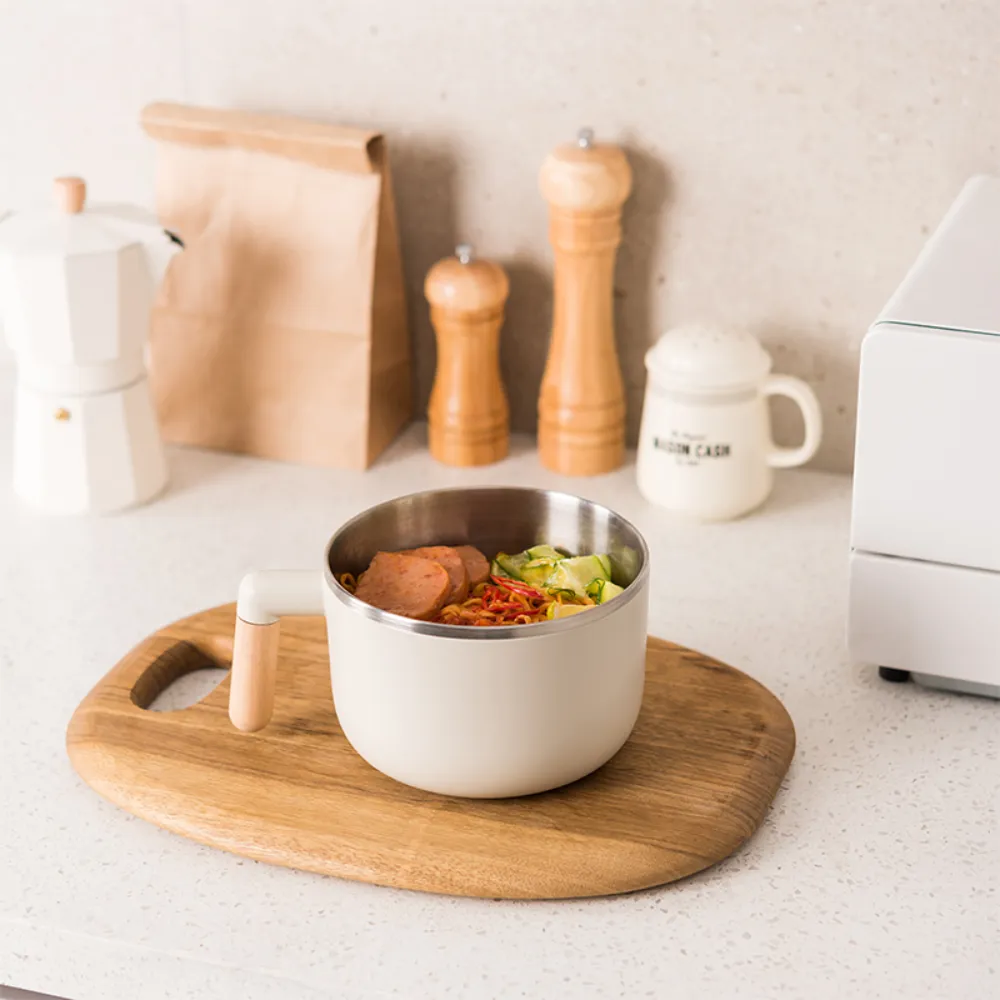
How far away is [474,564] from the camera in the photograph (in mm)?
891

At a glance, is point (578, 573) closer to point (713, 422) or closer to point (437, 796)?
point (437, 796)

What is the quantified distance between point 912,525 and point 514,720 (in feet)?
0.96

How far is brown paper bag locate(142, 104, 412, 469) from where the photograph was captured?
4.11ft

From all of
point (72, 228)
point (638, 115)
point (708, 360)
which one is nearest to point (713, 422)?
point (708, 360)

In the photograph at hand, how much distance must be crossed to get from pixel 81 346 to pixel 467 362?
32 centimetres

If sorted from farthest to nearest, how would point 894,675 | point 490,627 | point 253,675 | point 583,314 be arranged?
point 583,314, point 894,675, point 253,675, point 490,627

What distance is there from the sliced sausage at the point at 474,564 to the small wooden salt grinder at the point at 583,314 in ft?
1.29

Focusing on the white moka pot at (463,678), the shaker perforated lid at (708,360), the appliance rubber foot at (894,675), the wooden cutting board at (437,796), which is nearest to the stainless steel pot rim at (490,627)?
the white moka pot at (463,678)

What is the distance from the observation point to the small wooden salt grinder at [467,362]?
125 cm

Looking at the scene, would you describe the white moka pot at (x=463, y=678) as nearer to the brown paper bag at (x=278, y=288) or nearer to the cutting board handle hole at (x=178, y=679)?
the cutting board handle hole at (x=178, y=679)

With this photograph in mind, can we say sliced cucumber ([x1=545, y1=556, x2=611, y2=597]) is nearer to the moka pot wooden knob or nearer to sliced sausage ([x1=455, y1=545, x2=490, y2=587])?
sliced sausage ([x1=455, y1=545, x2=490, y2=587])

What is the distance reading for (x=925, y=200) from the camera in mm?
1188

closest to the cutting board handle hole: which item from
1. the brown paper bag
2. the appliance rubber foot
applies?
the brown paper bag

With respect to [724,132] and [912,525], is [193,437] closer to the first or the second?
[724,132]
